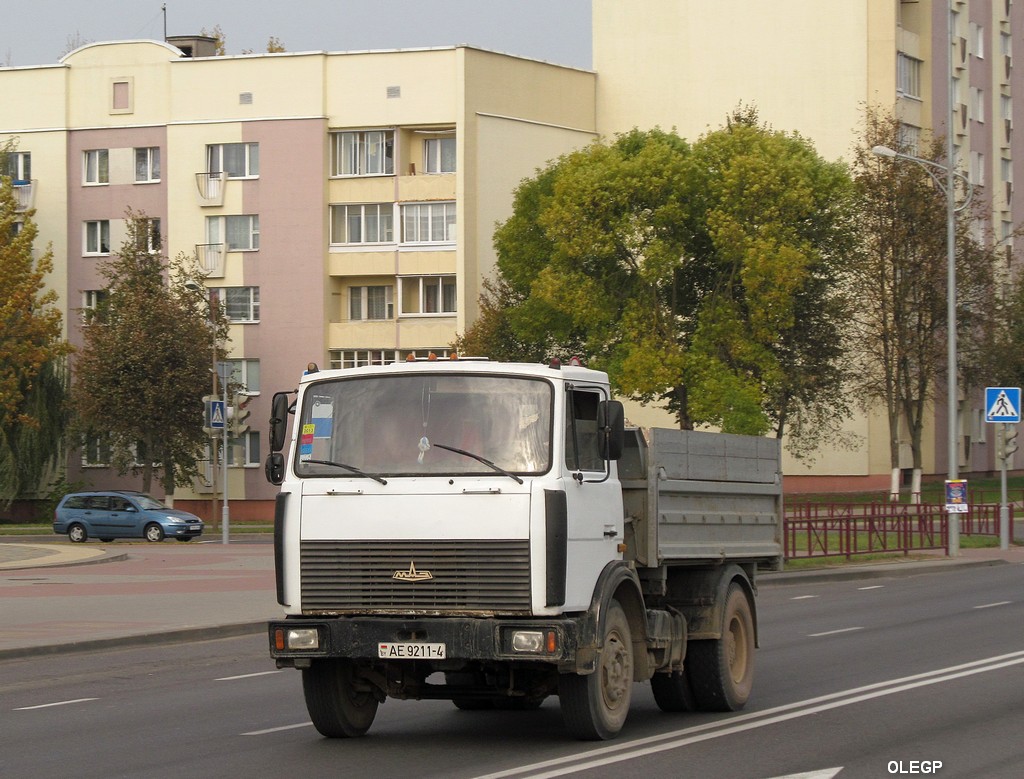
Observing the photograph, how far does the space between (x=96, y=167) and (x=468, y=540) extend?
60.4 metres

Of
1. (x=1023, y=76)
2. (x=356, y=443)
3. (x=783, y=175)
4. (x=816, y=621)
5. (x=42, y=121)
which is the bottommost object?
(x=816, y=621)

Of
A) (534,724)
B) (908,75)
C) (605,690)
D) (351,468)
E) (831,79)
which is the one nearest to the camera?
(351,468)

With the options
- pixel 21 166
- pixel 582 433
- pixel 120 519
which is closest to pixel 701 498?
pixel 582 433

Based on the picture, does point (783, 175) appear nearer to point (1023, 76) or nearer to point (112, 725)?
point (1023, 76)

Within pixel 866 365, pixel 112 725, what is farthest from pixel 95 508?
pixel 112 725

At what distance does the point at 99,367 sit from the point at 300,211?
34.2ft

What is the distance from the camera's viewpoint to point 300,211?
6444 cm

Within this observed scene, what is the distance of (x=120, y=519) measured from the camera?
46.5m

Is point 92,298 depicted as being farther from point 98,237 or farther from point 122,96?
point 122,96

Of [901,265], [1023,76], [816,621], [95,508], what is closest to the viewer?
[816,621]

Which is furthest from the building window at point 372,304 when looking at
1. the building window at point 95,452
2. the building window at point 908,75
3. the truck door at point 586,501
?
the truck door at point 586,501

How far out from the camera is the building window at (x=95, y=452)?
210 ft

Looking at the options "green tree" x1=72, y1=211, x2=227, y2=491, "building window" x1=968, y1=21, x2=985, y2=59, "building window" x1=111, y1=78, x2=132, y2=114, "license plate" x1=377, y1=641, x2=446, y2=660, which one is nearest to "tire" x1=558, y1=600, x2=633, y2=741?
"license plate" x1=377, y1=641, x2=446, y2=660

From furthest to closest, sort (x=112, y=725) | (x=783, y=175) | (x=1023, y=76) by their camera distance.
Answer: (x=1023, y=76)
(x=783, y=175)
(x=112, y=725)
